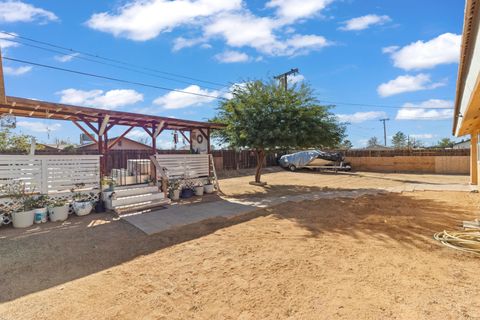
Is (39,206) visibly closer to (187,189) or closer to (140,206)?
(140,206)

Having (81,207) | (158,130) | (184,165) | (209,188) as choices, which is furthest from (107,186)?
(209,188)

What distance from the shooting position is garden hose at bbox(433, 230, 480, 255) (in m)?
3.81

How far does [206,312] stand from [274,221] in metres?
3.47

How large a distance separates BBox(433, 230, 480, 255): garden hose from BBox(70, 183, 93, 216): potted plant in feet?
24.1

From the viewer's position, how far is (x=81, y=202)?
6402 mm

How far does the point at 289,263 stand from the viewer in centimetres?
344

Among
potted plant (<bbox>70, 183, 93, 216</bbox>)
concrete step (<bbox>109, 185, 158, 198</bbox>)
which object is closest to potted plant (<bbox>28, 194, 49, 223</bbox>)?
potted plant (<bbox>70, 183, 93, 216</bbox>)

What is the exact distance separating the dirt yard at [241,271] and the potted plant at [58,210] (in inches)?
16.3

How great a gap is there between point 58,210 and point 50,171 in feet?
3.53

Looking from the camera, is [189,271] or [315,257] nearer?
[189,271]

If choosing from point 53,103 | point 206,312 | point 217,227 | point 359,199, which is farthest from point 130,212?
point 359,199

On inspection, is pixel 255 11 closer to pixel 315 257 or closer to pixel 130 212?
pixel 130 212

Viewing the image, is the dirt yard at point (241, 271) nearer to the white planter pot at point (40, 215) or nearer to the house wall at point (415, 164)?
the white planter pot at point (40, 215)

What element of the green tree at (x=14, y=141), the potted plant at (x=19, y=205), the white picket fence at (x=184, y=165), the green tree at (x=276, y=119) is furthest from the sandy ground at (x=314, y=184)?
the green tree at (x=14, y=141)
